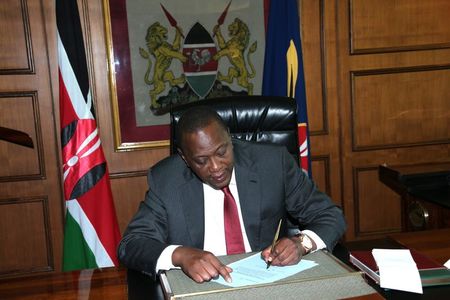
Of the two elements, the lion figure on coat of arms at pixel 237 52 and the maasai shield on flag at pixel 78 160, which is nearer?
the maasai shield on flag at pixel 78 160

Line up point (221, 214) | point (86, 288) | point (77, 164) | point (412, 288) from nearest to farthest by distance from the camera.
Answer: point (412, 288) < point (86, 288) < point (221, 214) < point (77, 164)

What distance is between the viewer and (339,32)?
140 inches

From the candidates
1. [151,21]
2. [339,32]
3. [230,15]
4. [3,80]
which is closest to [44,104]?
[3,80]

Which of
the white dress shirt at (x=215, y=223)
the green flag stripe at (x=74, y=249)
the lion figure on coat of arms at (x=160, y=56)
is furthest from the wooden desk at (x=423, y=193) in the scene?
the green flag stripe at (x=74, y=249)

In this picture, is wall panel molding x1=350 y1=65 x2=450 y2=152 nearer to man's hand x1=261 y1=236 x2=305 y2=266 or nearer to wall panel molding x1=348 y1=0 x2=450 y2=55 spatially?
wall panel molding x1=348 y1=0 x2=450 y2=55

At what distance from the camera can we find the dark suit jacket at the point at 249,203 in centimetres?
163

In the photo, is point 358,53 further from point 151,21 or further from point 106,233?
point 106,233

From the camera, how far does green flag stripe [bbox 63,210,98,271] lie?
2.81 m

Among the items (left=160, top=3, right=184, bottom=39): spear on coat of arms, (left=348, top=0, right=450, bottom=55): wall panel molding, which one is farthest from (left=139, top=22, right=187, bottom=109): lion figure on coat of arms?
(left=348, top=0, right=450, bottom=55): wall panel molding

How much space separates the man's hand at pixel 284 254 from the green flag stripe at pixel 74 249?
1.78 meters

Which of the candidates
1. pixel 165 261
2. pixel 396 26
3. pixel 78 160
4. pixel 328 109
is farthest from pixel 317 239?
pixel 396 26

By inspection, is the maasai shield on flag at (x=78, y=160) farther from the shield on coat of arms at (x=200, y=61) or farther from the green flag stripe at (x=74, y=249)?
the shield on coat of arms at (x=200, y=61)

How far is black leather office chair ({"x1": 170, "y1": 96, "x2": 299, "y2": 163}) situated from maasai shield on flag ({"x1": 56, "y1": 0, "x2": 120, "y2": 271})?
3.57 feet

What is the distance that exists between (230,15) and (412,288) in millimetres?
2629
